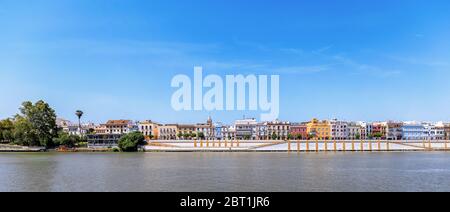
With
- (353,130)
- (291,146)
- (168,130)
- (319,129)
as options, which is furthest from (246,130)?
(291,146)

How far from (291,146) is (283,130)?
20338 millimetres

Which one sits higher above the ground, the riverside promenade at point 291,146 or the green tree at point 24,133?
the green tree at point 24,133

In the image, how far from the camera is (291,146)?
172 ft

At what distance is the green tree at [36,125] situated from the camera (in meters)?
49.0

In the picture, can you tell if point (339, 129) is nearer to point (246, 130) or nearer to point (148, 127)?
point (246, 130)

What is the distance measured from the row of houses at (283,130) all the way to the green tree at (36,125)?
1767 cm

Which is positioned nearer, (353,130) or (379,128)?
(353,130)

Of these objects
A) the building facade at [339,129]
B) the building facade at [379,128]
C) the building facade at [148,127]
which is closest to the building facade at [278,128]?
the building facade at [339,129]

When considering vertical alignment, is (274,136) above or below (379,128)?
below

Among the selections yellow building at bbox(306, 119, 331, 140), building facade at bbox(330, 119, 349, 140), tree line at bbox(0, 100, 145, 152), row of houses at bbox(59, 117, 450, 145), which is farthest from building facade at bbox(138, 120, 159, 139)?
building facade at bbox(330, 119, 349, 140)

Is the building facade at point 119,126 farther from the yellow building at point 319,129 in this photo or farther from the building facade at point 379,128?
the building facade at point 379,128

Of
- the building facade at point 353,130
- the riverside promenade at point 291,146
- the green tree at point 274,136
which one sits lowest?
the riverside promenade at point 291,146
